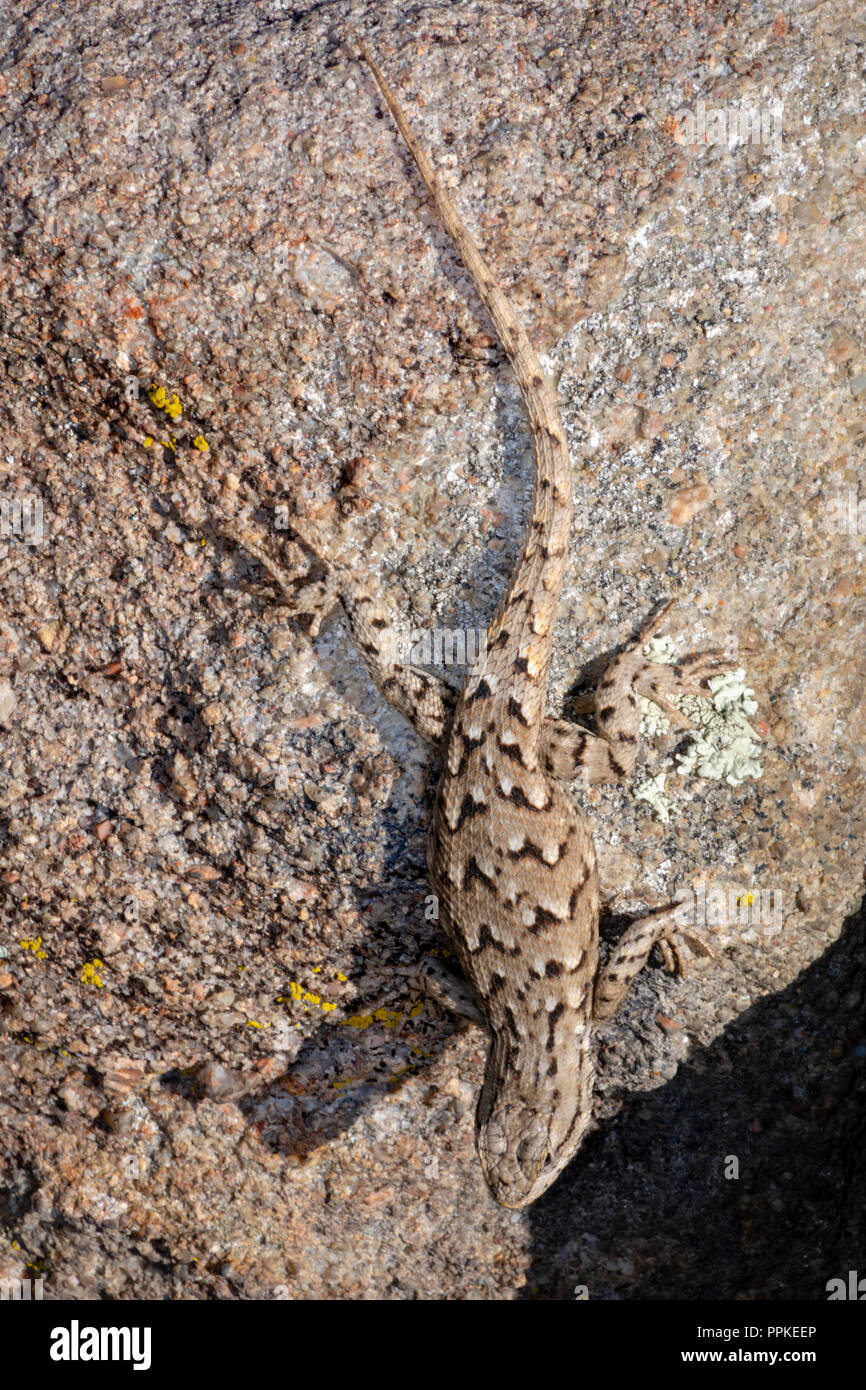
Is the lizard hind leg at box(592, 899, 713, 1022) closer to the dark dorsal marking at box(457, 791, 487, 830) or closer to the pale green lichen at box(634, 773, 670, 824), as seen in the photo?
the pale green lichen at box(634, 773, 670, 824)

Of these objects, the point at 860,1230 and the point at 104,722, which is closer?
the point at 104,722

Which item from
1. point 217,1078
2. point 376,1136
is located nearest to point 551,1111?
point 376,1136

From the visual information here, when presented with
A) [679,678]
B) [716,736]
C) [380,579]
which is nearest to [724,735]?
[716,736]

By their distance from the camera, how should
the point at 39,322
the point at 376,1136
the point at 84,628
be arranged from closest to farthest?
1. the point at 39,322
2. the point at 84,628
3. the point at 376,1136

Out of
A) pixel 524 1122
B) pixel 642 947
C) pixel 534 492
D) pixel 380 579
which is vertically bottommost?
pixel 524 1122

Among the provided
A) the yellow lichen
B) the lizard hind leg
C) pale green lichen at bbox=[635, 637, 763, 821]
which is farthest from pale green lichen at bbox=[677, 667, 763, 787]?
the yellow lichen

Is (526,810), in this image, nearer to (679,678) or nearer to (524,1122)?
(679,678)

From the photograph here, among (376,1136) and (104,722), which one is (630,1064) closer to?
(376,1136)
